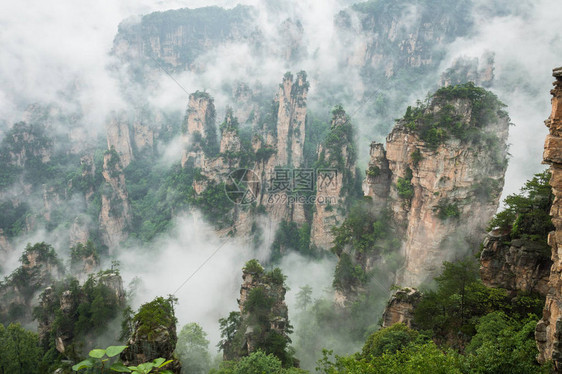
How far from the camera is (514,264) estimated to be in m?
13.9

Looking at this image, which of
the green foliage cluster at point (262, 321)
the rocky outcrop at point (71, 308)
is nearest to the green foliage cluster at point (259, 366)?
the green foliage cluster at point (262, 321)

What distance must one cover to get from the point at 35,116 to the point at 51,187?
17804mm

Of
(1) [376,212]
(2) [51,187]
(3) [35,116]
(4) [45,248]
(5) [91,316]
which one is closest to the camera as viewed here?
(5) [91,316]

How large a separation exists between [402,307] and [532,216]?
295 inches

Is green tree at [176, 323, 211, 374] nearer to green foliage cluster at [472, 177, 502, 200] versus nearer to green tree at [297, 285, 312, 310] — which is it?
green tree at [297, 285, 312, 310]

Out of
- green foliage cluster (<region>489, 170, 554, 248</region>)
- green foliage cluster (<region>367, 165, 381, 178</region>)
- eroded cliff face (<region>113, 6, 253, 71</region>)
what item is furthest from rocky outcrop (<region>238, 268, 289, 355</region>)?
eroded cliff face (<region>113, 6, 253, 71</region>)

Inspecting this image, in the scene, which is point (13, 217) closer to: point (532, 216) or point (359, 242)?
point (359, 242)

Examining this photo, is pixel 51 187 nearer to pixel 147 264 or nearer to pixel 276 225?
pixel 147 264

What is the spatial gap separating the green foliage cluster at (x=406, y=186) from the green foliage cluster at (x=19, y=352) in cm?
2527

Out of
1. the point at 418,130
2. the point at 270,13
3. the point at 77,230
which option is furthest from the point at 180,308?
the point at 270,13

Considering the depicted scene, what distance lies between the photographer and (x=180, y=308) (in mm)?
36188

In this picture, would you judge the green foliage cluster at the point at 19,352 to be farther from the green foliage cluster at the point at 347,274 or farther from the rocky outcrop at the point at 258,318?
the green foliage cluster at the point at 347,274

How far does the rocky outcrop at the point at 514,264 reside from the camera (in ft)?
43.1

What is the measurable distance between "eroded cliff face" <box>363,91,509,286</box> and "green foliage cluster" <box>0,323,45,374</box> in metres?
24.1
